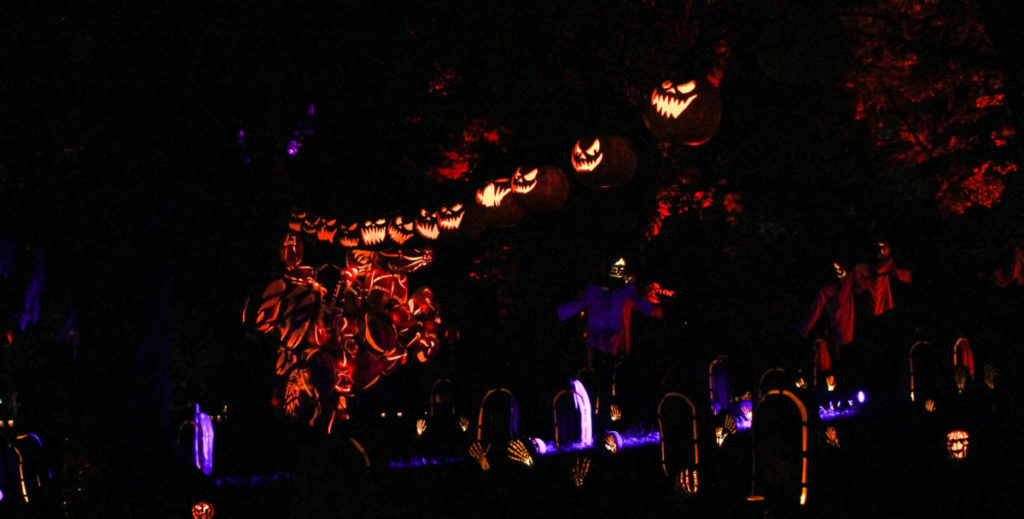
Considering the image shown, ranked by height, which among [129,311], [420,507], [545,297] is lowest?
[420,507]

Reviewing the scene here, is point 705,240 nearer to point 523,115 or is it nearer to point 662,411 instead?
point 523,115

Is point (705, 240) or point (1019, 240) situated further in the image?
point (705, 240)

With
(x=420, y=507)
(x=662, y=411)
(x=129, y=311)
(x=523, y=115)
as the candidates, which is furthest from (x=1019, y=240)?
(x=129, y=311)

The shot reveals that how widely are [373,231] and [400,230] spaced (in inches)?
18.4

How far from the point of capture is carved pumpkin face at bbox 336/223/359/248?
35.4ft

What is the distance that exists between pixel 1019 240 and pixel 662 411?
1147 cm

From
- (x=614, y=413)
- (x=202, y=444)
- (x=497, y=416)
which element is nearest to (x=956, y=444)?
(x=614, y=413)

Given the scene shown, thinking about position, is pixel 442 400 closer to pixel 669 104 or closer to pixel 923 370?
pixel 923 370

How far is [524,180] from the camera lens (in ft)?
26.5

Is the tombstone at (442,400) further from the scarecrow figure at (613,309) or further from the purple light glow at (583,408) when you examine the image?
the purple light glow at (583,408)

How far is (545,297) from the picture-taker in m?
15.2

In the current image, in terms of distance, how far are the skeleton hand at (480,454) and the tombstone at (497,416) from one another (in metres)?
0.37

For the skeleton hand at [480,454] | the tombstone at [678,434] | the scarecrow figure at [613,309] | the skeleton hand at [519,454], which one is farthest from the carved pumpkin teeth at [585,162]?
the scarecrow figure at [613,309]

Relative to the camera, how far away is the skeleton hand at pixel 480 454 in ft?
32.4
